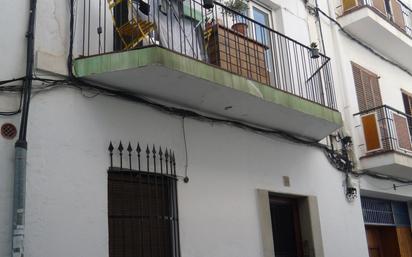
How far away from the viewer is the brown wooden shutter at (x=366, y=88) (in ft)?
33.8

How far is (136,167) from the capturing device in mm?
5828

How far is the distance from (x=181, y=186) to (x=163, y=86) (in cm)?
116

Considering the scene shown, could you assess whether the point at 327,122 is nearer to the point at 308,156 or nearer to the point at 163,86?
the point at 308,156

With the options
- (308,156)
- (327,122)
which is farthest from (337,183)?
(327,122)

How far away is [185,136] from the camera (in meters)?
6.45

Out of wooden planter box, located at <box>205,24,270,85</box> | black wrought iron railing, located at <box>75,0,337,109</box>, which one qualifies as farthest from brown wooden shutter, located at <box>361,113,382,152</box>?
wooden planter box, located at <box>205,24,270,85</box>

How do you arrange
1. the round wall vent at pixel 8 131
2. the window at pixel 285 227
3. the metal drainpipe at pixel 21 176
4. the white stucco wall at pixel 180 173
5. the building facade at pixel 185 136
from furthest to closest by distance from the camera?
the window at pixel 285 227
the building facade at pixel 185 136
the white stucco wall at pixel 180 173
the round wall vent at pixel 8 131
the metal drainpipe at pixel 21 176

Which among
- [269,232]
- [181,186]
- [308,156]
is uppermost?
[308,156]

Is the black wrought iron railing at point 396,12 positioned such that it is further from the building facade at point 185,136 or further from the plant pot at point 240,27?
the plant pot at point 240,27

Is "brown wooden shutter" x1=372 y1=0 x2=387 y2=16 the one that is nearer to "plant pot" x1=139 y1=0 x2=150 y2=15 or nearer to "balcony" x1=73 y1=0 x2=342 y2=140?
"balcony" x1=73 y1=0 x2=342 y2=140

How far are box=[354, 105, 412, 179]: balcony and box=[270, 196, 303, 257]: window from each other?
2.00 metres

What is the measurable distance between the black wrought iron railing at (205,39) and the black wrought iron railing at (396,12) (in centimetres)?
273

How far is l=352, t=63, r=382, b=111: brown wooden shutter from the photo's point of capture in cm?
1029

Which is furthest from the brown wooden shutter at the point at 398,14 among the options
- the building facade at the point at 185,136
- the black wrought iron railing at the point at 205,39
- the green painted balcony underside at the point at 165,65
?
the green painted balcony underside at the point at 165,65
